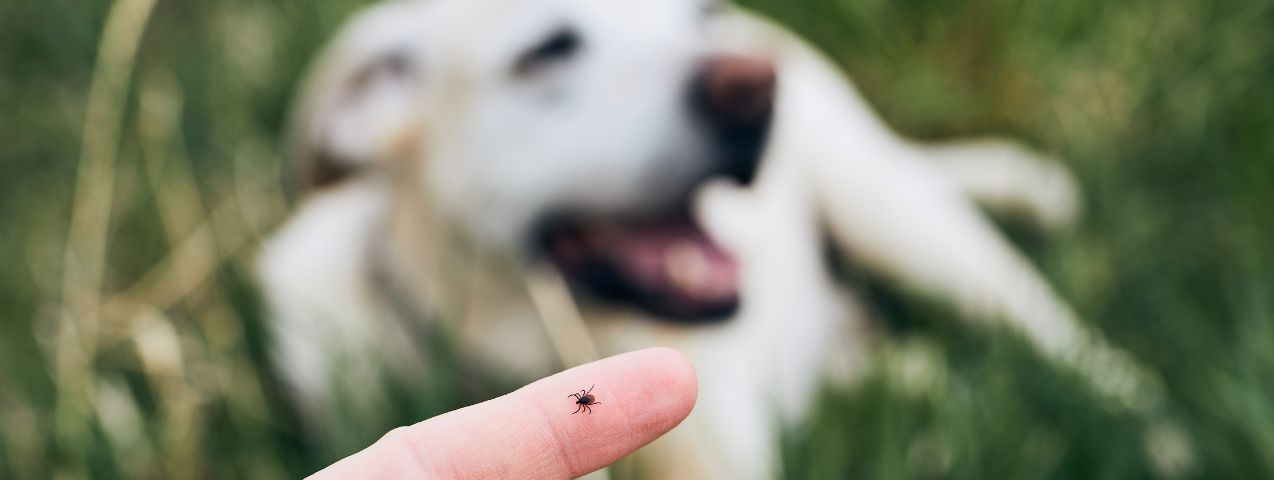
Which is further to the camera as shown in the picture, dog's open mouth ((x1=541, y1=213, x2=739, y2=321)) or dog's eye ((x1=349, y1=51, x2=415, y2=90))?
dog's eye ((x1=349, y1=51, x2=415, y2=90))

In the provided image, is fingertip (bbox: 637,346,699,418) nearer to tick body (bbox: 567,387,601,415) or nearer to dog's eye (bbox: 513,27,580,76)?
tick body (bbox: 567,387,601,415)

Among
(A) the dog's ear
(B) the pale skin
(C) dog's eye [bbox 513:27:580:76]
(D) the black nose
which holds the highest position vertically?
(A) the dog's ear

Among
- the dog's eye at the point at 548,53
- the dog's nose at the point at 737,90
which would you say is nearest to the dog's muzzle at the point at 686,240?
the dog's nose at the point at 737,90

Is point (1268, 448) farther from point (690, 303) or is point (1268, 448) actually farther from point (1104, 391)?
point (690, 303)

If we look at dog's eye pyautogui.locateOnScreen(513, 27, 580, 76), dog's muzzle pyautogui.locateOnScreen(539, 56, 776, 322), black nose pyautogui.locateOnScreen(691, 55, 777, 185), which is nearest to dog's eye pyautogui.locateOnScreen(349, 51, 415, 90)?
dog's eye pyautogui.locateOnScreen(513, 27, 580, 76)

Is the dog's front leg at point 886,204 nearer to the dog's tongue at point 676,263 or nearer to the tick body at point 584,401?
the dog's tongue at point 676,263

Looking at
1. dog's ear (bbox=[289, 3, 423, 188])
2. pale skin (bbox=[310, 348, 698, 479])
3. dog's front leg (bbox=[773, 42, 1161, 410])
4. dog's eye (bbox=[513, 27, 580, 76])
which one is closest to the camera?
pale skin (bbox=[310, 348, 698, 479])

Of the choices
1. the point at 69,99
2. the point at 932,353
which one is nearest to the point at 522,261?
the point at 932,353

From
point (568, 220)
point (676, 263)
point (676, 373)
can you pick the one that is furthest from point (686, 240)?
point (676, 373)
